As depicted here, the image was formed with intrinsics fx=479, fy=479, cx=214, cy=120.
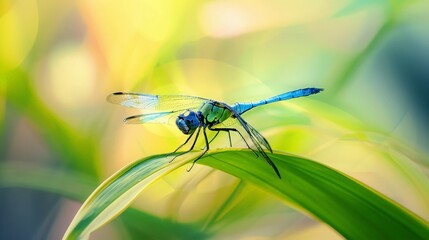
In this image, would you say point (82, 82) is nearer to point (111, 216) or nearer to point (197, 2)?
point (197, 2)

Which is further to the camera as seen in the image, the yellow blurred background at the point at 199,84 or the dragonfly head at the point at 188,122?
the yellow blurred background at the point at 199,84

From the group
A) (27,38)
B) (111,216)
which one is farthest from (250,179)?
(27,38)

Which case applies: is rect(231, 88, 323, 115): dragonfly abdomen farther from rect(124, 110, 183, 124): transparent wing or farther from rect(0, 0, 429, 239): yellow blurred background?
rect(124, 110, 183, 124): transparent wing

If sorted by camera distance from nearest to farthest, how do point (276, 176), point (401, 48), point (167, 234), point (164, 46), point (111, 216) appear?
point (111, 216) → point (276, 176) → point (167, 234) → point (401, 48) → point (164, 46)

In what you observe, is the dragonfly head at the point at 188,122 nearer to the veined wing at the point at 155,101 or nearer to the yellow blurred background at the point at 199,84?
the veined wing at the point at 155,101

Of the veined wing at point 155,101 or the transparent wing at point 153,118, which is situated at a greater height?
the veined wing at point 155,101

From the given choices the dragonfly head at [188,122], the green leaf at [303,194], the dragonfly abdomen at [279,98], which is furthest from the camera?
the dragonfly abdomen at [279,98]

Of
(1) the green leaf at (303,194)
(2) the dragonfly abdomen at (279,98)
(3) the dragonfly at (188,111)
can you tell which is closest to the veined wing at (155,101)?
(3) the dragonfly at (188,111)

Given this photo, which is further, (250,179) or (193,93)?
(193,93)
